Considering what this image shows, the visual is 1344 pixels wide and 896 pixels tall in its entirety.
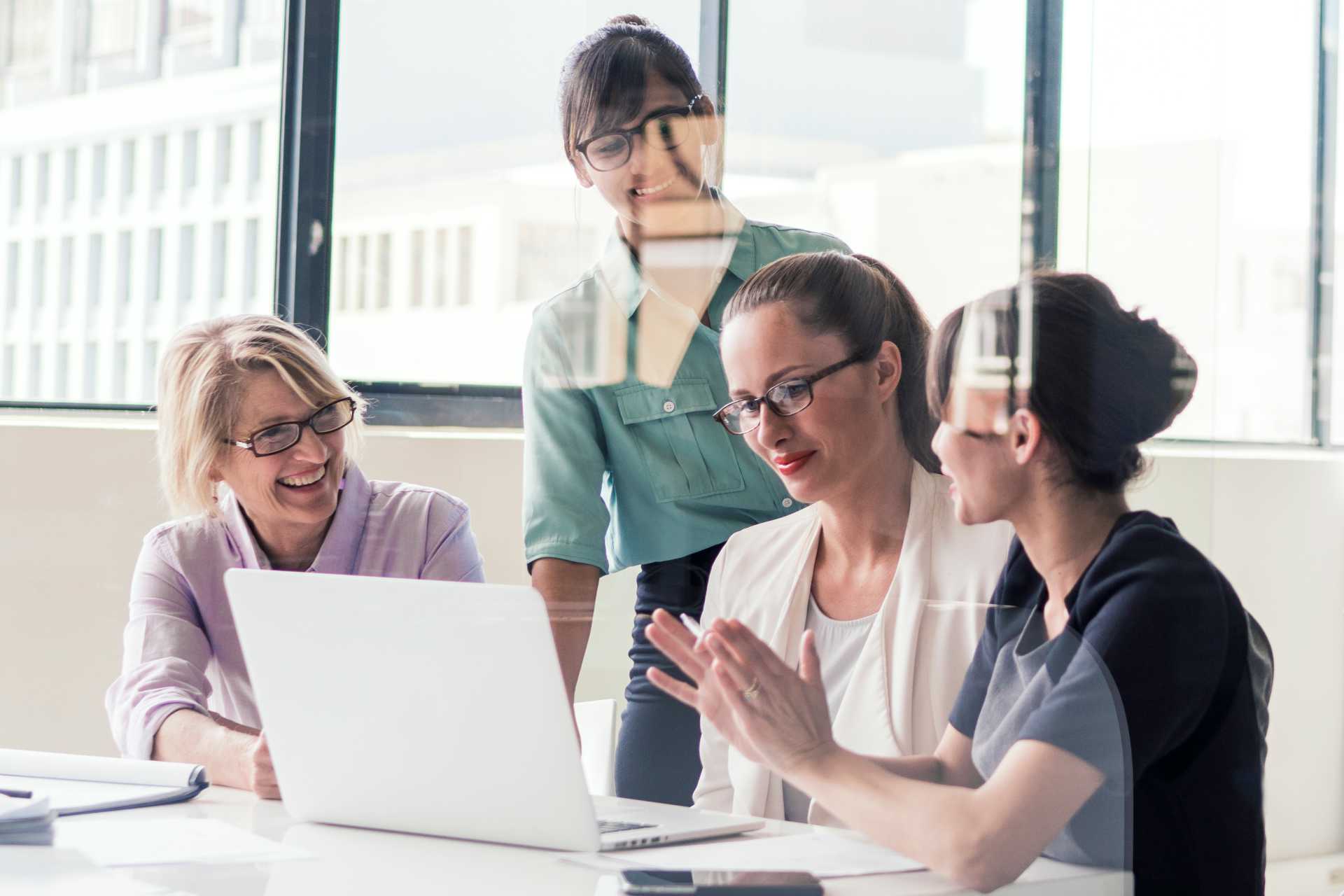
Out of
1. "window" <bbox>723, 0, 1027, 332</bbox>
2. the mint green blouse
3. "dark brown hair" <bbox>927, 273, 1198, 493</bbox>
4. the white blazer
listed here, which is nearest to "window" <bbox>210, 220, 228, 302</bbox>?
the mint green blouse

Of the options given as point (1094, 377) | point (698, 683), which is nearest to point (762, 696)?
point (698, 683)

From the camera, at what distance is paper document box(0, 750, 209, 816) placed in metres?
1.25

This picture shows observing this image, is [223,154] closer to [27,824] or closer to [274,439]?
[274,439]

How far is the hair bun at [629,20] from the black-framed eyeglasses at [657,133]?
11 cm

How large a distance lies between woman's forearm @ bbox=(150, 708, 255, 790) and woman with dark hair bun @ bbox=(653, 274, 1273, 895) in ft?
1.57

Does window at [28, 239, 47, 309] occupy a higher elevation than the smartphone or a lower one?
higher

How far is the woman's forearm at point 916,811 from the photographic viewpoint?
37.9 inches

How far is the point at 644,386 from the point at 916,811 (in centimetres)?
64

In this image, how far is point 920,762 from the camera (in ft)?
Answer: 3.72

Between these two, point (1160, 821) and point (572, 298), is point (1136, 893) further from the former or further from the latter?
point (572, 298)

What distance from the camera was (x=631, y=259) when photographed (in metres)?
1.55

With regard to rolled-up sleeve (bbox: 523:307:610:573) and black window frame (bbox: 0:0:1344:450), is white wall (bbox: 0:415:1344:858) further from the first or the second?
rolled-up sleeve (bbox: 523:307:610:573)

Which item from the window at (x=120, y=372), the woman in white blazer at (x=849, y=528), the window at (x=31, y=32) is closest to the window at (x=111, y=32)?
the window at (x=31, y=32)

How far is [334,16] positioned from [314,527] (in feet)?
3.02
